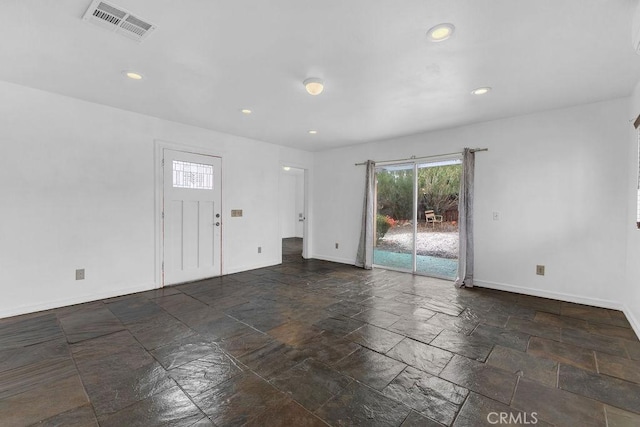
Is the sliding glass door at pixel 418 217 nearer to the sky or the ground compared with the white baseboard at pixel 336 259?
nearer to the sky

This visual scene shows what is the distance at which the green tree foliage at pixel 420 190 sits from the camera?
4680 millimetres

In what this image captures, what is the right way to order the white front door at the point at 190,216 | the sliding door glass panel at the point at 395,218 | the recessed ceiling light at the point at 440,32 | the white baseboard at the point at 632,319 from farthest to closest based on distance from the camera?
the sliding door glass panel at the point at 395,218 < the white front door at the point at 190,216 < the white baseboard at the point at 632,319 < the recessed ceiling light at the point at 440,32

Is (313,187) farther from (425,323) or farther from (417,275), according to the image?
(425,323)

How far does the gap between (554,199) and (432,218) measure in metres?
1.67

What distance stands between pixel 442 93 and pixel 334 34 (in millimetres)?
1666

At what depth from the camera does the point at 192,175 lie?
4496 millimetres

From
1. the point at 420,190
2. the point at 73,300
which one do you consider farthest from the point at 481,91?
the point at 73,300

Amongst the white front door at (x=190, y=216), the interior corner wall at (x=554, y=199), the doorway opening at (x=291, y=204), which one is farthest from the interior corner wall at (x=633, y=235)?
Answer: the doorway opening at (x=291, y=204)

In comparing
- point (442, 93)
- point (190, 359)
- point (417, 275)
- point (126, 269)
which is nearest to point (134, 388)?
point (190, 359)

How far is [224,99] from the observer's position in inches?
133

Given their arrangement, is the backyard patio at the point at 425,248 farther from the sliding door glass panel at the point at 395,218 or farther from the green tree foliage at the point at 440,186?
the green tree foliage at the point at 440,186

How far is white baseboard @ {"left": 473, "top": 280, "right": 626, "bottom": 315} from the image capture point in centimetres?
337

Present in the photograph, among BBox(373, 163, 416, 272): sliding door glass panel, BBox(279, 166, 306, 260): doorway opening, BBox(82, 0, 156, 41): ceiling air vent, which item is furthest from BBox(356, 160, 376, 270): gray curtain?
BBox(279, 166, 306, 260): doorway opening

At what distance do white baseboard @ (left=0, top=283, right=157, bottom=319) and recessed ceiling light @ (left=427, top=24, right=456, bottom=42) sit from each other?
451 centimetres
